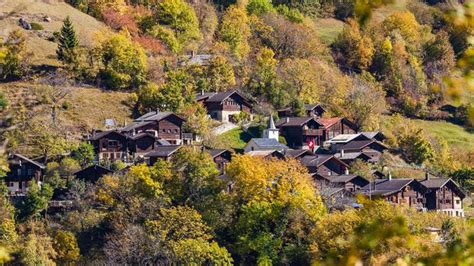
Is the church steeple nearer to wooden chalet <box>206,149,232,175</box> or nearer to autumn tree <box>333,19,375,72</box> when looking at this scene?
wooden chalet <box>206,149,232,175</box>

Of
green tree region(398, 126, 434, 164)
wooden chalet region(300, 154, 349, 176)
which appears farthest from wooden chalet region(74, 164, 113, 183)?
green tree region(398, 126, 434, 164)

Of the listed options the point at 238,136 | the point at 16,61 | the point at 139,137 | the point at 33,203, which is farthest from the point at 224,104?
the point at 33,203

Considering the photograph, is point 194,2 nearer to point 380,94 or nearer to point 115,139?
point 380,94

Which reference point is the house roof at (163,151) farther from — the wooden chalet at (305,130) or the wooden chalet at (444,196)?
the wooden chalet at (444,196)

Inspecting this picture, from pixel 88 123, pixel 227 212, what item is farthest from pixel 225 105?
pixel 227 212

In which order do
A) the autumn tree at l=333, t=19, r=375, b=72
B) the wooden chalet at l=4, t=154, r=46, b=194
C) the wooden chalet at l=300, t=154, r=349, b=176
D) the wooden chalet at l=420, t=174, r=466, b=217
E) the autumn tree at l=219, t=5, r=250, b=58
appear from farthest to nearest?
the autumn tree at l=333, t=19, r=375, b=72
the autumn tree at l=219, t=5, r=250, b=58
the wooden chalet at l=420, t=174, r=466, b=217
the wooden chalet at l=300, t=154, r=349, b=176
the wooden chalet at l=4, t=154, r=46, b=194

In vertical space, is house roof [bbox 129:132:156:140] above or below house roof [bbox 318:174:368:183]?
above

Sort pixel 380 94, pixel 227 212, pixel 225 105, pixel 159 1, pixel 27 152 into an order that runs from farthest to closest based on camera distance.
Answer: pixel 159 1 → pixel 380 94 → pixel 225 105 → pixel 27 152 → pixel 227 212
